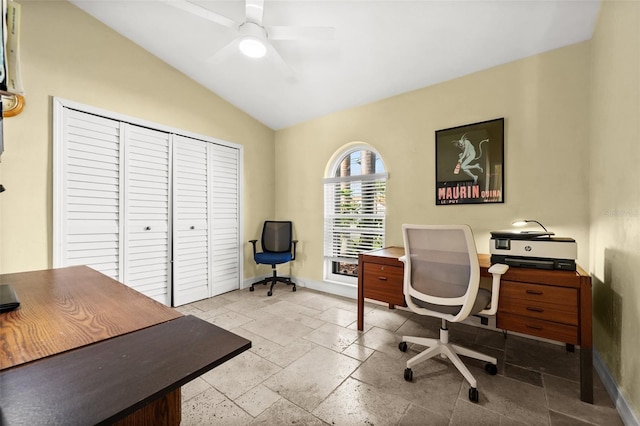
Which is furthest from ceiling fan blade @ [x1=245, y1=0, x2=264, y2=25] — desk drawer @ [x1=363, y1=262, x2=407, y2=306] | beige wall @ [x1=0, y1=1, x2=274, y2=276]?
desk drawer @ [x1=363, y1=262, x2=407, y2=306]

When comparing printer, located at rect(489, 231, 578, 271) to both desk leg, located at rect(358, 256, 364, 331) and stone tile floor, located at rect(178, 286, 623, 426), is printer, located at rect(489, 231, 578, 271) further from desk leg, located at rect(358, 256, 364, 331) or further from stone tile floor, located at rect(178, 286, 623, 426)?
desk leg, located at rect(358, 256, 364, 331)

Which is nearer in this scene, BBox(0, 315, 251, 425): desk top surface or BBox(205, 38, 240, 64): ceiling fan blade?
BBox(0, 315, 251, 425): desk top surface

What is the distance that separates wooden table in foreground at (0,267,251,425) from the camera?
51 centimetres

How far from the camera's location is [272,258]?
12.8 ft

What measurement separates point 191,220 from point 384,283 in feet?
8.51

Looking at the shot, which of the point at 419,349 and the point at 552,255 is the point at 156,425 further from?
the point at 552,255

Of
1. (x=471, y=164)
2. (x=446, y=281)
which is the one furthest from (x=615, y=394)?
(x=471, y=164)

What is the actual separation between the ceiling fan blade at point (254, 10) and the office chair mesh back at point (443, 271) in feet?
6.60

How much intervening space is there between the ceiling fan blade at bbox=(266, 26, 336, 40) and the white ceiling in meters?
0.32

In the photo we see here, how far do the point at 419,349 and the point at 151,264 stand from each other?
10.1ft

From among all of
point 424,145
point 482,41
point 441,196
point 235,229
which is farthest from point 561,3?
point 235,229

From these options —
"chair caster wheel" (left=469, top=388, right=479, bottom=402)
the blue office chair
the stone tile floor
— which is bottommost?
the stone tile floor

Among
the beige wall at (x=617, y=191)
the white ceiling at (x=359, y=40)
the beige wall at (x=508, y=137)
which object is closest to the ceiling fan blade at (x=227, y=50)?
the white ceiling at (x=359, y=40)

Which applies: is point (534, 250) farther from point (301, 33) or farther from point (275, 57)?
point (275, 57)
